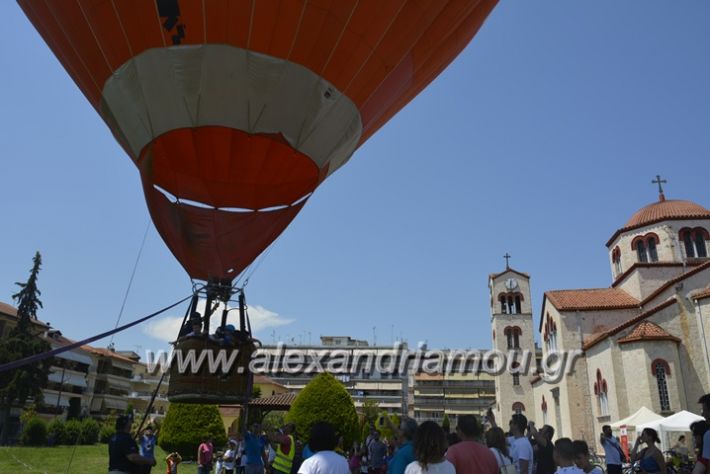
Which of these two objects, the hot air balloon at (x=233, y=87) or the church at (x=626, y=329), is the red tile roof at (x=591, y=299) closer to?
the church at (x=626, y=329)

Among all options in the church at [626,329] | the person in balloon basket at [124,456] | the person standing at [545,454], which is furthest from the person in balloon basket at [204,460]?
the church at [626,329]

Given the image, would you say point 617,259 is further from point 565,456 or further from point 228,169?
point 565,456

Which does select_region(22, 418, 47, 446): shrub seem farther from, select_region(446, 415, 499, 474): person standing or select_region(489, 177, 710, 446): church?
select_region(446, 415, 499, 474): person standing

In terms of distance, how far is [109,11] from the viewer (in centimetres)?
621

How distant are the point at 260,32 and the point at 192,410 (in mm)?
21272

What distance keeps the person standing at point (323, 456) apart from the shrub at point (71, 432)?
96.6 feet

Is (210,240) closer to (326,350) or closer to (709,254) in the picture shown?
(709,254)

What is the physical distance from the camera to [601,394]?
1022 inches

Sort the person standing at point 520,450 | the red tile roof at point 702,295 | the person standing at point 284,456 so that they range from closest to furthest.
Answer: the person standing at point 520,450 → the person standing at point 284,456 → the red tile roof at point 702,295

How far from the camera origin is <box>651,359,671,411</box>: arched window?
859 inches

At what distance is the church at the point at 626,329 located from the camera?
72.8 ft

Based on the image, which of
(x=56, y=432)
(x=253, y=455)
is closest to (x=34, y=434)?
(x=56, y=432)

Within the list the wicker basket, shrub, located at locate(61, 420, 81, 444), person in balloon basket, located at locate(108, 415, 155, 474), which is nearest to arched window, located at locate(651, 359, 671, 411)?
the wicker basket

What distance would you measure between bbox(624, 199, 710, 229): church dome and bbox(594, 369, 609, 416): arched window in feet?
32.9
